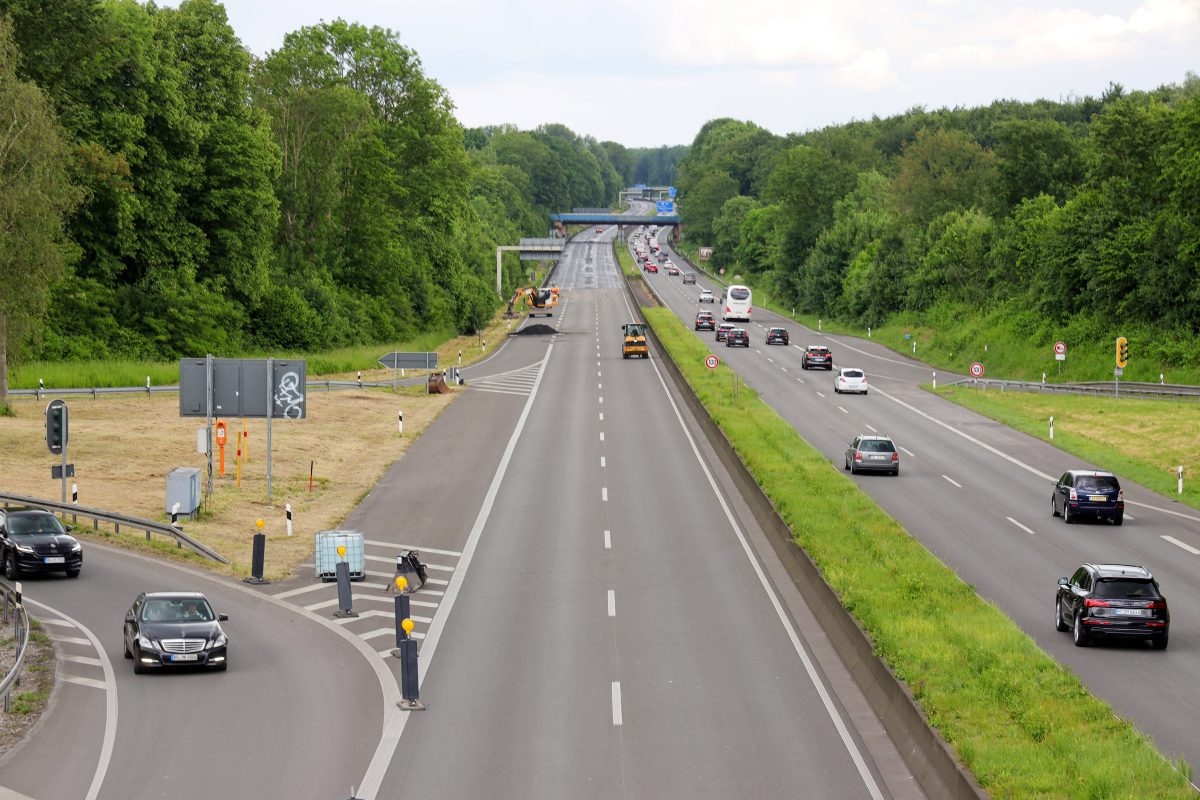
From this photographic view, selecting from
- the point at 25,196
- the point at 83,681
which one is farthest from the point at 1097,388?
the point at 83,681

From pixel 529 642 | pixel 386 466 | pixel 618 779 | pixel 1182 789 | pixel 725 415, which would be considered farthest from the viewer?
pixel 725 415

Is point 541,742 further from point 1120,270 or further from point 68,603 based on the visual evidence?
point 1120,270

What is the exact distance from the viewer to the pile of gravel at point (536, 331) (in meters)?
110

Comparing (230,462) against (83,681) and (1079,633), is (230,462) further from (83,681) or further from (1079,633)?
(1079,633)

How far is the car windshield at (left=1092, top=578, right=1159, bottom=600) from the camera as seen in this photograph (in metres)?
26.1

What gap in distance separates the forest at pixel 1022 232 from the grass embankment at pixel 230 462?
39.5 m

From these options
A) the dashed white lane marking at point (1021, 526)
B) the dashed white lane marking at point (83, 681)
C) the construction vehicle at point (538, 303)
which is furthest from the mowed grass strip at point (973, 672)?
the construction vehicle at point (538, 303)

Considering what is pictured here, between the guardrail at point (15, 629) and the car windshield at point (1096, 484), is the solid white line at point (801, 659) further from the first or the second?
the car windshield at point (1096, 484)

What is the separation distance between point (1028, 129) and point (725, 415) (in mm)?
55693

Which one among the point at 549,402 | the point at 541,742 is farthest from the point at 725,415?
the point at 541,742

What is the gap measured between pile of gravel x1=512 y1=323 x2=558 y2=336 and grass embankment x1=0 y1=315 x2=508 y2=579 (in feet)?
127

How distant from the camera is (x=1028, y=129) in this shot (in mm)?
102500

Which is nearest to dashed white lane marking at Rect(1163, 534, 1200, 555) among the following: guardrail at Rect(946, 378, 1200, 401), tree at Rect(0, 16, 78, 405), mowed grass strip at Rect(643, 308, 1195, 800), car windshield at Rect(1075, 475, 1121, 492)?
car windshield at Rect(1075, 475, 1121, 492)

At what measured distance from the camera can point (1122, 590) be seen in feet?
85.8
